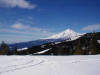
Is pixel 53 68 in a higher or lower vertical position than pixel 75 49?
higher

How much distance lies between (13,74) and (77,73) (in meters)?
3.25

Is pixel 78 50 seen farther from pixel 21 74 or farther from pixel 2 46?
pixel 21 74

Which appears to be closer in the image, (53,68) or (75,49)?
(53,68)

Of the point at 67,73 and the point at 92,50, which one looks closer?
the point at 67,73

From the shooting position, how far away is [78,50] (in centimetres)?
4572

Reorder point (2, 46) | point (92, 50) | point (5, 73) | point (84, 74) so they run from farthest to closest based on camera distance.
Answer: point (2, 46), point (92, 50), point (5, 73), point (84, 74)

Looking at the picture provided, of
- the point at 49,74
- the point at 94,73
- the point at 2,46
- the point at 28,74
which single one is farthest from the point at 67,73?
the point at 2,46

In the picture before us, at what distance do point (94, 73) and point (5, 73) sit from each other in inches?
178

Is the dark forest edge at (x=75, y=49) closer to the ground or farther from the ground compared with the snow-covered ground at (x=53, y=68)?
closer to the ground

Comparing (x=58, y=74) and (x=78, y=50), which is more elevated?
(x=58, y=74)

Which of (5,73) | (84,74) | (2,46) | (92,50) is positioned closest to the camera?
(84,74)

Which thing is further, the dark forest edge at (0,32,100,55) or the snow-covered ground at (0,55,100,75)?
the dark forest edge at (0,32,100,55)

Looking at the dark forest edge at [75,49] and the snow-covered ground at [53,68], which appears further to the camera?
the dark forest edge at [75,49]

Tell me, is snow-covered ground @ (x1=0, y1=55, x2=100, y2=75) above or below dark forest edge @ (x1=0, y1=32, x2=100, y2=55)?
above
